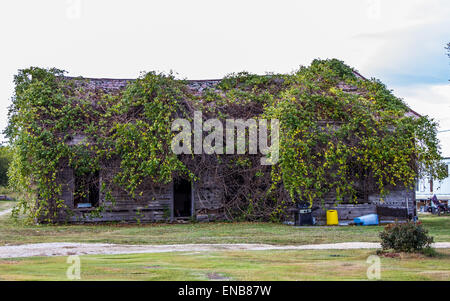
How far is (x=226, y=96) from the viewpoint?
23.4 meters

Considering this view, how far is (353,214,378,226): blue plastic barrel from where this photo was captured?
844 inches

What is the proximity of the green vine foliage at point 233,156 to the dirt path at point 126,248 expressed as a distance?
7118 mm

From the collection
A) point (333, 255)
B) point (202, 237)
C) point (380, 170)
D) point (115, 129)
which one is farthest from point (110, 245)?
point (380, 170)

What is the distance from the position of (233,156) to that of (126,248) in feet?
33.2

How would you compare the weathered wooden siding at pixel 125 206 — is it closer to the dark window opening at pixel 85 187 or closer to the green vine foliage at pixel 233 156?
the dark window opening at pixel 85 187

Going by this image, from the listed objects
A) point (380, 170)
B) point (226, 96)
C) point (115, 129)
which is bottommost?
point (380, 170)

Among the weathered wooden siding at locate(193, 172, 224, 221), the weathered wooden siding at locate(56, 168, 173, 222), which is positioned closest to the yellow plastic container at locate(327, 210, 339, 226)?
the weathered wooden siding at locate(193, 172, 224, 221)

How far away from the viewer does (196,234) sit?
1714 cm

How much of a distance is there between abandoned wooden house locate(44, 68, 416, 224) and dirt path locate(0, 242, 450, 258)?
809 cm

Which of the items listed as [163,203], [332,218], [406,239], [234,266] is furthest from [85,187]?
[406,239]

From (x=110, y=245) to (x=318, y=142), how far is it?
10.3 meters

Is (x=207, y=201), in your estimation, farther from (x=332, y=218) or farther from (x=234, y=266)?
(x=234, y=266)
